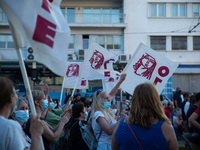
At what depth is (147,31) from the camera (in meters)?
22.8

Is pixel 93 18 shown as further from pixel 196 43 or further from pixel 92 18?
pixel 196 43

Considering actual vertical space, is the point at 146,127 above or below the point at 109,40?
below

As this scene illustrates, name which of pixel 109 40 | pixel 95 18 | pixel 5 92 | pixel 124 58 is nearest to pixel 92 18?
pixel 95 18

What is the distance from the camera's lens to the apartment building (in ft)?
73.7

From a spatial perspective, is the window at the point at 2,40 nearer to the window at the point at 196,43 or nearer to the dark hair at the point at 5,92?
the window at the point at 196,43

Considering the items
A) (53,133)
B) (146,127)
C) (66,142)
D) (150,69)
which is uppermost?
(150,69)

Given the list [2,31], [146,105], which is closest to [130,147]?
[146,105]

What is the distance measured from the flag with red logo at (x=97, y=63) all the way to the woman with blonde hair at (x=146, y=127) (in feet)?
14.5

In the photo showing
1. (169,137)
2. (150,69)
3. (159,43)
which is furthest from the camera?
(159,43)

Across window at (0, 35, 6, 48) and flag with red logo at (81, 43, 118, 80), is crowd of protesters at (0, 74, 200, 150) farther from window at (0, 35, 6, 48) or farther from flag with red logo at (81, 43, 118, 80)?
window at (0, 35, 6, 48)

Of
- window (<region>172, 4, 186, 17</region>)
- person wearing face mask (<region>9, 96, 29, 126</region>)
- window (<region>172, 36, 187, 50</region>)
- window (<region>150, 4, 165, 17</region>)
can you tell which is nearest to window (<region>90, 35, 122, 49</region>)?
window (<region>150, 4, 165, 17</region>)

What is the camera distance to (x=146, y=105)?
249 centimetres

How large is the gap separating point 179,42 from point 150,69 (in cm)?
1814

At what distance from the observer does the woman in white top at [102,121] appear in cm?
360
